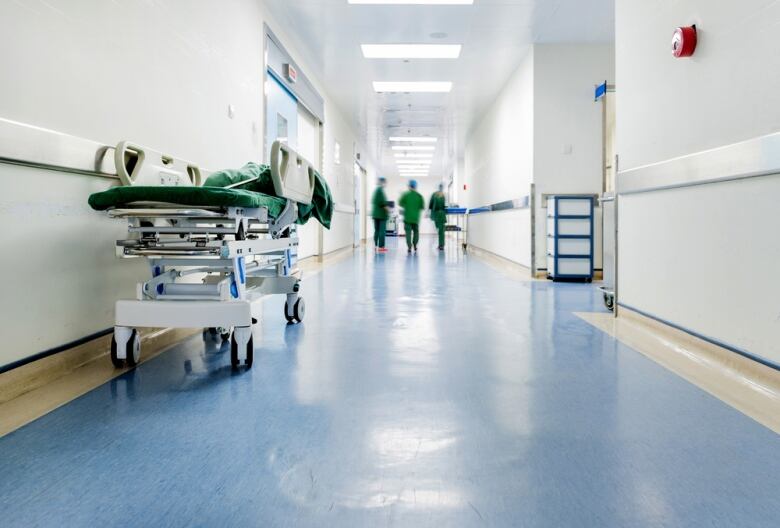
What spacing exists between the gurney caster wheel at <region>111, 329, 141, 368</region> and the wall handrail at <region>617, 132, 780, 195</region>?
2595 mm

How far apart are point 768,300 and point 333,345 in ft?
6.15

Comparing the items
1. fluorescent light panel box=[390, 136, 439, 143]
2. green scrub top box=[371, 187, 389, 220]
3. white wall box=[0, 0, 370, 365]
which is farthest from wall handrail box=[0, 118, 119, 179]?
fluorescent light panel box=[390, 136, 439, 143]

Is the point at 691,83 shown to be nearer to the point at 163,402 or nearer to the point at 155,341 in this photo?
the point at 163,402

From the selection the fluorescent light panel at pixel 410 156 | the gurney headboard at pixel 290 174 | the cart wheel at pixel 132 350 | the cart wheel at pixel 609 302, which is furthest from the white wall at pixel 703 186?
the fluorescent light panel at pixel 410 156

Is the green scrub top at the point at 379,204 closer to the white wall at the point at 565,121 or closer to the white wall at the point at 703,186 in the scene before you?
the white wall at the point at 565,121

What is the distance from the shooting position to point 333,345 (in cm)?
251

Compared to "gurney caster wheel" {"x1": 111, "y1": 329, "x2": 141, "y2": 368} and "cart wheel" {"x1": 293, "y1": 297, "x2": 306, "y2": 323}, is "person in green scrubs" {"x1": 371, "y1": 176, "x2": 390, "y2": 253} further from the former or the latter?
"gurney caster wheel" {"x1": 111, "y1": 329, "x2": 141, "y2": 368}

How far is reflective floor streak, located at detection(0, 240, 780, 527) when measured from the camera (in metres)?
1.05

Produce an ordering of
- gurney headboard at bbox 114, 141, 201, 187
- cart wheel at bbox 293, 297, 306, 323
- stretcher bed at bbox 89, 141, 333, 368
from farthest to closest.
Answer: cart wheel at bbox 293, 297, 306, 323 → gurney headboard at bbox 114, 141, 201, 187 → stretcher bed at bbox 89, 141, 333, 368

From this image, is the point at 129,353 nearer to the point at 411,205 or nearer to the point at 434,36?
the point at 434,36

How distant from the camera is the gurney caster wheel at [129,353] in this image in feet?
6.78

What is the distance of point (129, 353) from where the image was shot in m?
2.09

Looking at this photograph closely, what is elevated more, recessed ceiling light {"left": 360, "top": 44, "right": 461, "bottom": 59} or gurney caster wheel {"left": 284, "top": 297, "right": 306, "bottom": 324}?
recessed ceiling light {"left": 360, "top": 44, "right": 461, "bottom": 59}

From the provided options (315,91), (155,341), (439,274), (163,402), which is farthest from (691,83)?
(315,91)
